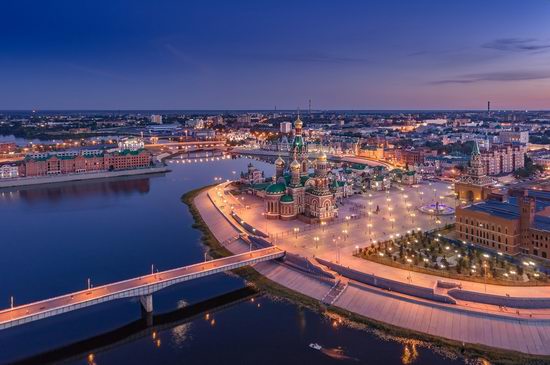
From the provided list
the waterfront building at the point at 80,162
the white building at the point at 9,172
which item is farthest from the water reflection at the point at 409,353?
the white building at the point at 9,172

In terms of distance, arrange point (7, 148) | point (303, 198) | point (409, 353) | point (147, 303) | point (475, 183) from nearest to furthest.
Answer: point (409, 353)
point (147, 303)
point (303, 198)
point (475, 183)
point (7, 148)

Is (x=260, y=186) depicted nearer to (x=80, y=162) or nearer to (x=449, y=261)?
(x=449, y=261)

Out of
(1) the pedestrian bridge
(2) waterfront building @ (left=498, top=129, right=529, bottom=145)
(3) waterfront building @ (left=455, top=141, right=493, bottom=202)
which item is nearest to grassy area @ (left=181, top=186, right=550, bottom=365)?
(1) the pedestrian bridge

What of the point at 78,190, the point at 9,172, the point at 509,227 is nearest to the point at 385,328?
the point at 509,227

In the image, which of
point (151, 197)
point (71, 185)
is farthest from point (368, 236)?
point (71, 185)

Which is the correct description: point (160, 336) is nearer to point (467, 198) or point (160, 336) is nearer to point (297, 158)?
point (297, 158)

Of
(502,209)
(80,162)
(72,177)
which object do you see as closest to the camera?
(502,209)

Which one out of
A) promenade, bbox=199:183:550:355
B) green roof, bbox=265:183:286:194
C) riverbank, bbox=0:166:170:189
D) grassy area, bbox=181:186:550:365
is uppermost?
green roof, bbox=265:183:286:194

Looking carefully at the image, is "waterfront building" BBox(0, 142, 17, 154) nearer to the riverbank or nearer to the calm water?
the riverbank
